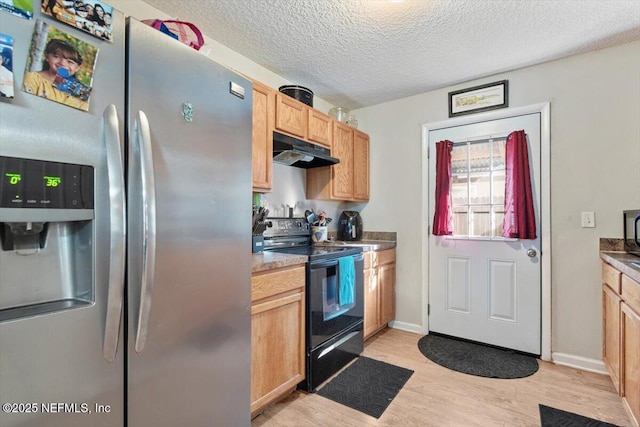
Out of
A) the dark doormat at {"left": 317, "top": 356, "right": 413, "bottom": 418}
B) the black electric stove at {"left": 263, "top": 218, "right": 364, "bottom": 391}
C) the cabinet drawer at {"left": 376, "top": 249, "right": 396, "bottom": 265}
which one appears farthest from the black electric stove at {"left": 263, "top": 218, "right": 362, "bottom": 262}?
the dark doormat at {"left": 317, "top": 356, "right": 413, "bottom": 418}

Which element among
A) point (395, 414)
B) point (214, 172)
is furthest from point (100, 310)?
point (395, 414)

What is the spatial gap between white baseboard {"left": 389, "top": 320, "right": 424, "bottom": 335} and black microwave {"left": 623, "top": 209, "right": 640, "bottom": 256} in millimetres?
1759

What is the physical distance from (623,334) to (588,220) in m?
0.94

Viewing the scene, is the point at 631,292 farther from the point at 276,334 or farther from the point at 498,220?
the point at 276,334

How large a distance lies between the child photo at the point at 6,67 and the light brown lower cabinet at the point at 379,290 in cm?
239

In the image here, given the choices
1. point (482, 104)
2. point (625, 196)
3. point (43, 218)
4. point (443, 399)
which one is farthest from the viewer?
point (482, 104)

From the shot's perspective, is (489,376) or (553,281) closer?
(489,376)

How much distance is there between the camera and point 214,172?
1220 millimetres

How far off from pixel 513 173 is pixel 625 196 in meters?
0.73

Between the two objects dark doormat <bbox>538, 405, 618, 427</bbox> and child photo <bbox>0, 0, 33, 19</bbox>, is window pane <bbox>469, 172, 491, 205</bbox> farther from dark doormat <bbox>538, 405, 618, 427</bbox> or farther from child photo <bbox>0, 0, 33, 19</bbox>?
child photo <bbox>0, 0, 33, 19</bbox>

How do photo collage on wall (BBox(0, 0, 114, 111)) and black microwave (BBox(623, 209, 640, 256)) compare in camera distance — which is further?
black microwave (BBox(623, 209, 640, 256))

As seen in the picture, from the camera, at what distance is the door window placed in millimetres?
2766

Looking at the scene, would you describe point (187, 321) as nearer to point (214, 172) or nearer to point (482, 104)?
point (214, 172)

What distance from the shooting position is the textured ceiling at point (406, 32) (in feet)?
6.06
